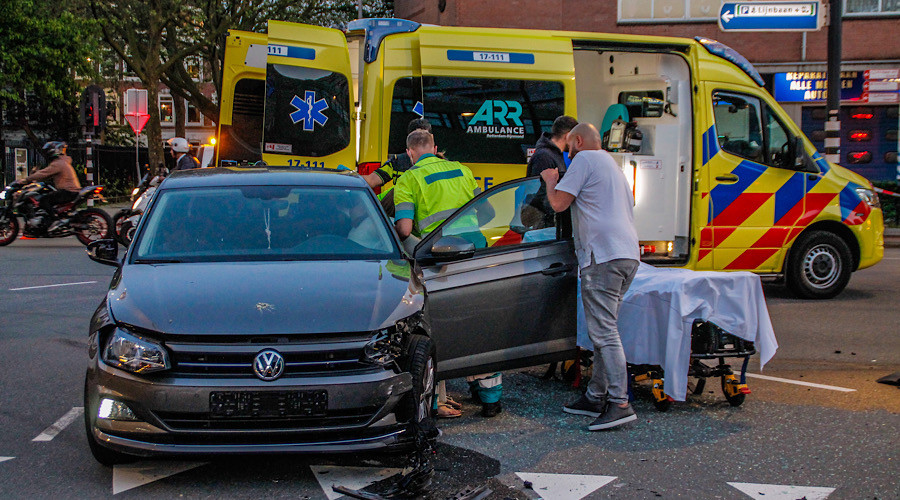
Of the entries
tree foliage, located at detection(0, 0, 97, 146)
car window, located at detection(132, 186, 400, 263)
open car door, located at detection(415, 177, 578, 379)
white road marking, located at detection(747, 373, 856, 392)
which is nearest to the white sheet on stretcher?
open car door, located at detection(415, 177, 578, 379)

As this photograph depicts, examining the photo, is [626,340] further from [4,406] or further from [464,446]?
[4,406]

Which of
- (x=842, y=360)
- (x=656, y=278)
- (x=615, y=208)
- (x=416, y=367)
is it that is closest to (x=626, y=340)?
(x=656, y=278)

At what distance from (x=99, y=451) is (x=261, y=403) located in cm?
93

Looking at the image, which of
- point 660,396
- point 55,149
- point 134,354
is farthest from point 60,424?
point 55,149

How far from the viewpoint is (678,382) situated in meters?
5.45

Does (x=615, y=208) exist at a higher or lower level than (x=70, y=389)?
higher

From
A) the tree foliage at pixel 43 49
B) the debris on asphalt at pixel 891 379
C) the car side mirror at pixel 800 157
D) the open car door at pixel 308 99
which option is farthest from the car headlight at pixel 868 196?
the tree foliage at pixel 43 49

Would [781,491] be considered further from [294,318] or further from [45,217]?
[45,217]

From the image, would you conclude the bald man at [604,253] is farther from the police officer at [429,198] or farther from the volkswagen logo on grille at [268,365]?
the volkswagen logo on grille at [268,365]

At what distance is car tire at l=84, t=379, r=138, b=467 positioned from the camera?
421cm

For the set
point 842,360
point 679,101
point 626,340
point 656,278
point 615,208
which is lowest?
point 842,360

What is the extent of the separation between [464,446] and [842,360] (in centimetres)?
386

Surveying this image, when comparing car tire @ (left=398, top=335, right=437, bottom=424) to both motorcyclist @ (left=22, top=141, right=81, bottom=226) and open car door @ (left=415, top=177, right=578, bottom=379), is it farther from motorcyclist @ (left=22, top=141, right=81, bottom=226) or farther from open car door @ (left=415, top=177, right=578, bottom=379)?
motorcyclist @ (left=22, top=141, right=81, bottom=226)

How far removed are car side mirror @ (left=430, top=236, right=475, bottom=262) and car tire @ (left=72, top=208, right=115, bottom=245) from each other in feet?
37.7
